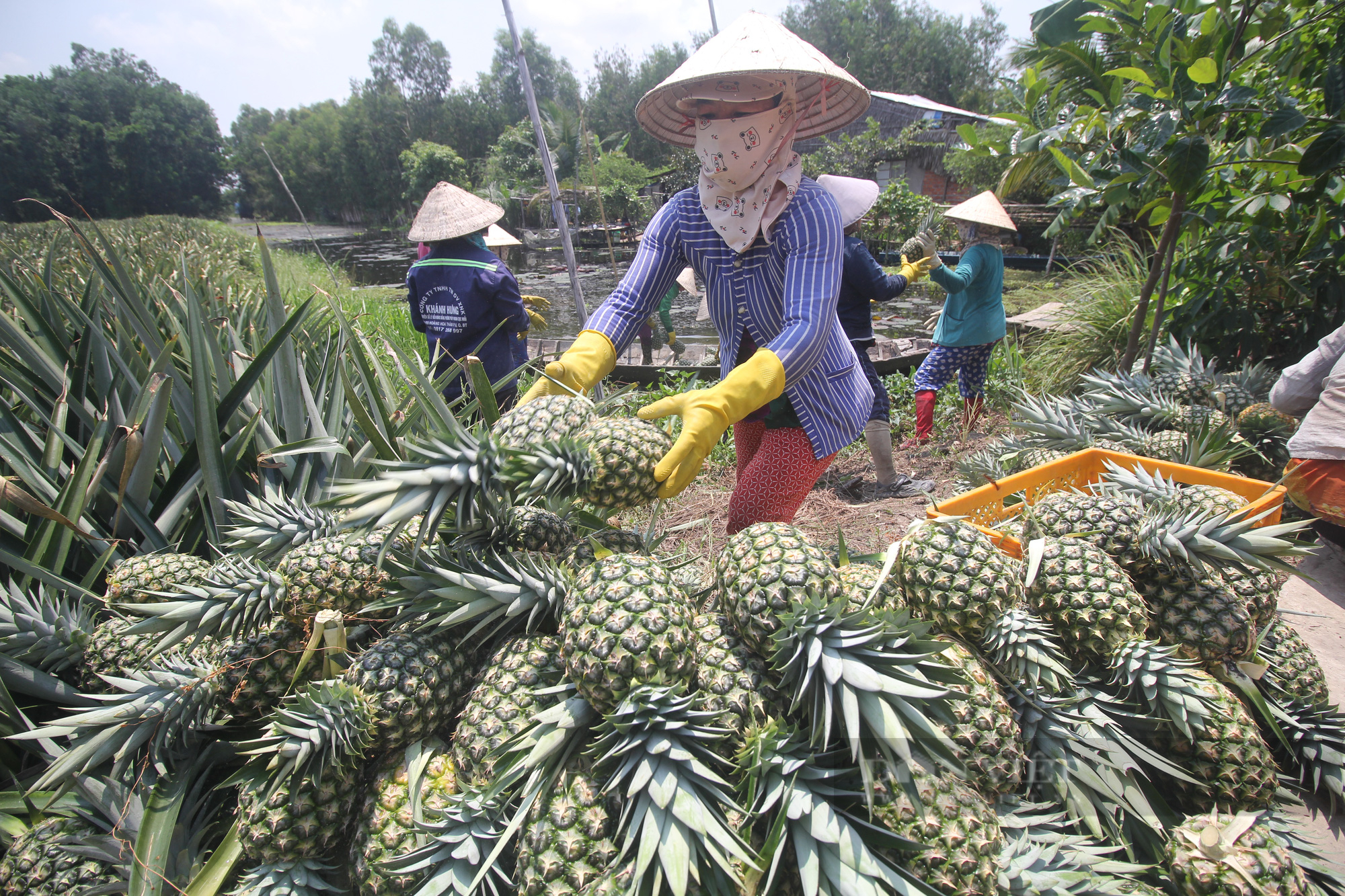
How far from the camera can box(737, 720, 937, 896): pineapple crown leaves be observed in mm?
919

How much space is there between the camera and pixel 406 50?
7538cm

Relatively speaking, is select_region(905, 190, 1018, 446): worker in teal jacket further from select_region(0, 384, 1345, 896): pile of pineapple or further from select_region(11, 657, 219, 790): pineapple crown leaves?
select_region(11, 657, 219, 790): pineapple crown leaves

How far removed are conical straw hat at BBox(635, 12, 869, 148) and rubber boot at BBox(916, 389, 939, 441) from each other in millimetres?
3458

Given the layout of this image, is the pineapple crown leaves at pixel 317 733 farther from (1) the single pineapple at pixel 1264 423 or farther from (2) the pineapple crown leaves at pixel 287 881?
(1) the single pineapple at pixel 1264 423

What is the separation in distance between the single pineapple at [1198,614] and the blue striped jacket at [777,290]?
1049 millimetres

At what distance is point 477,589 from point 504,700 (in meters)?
0.21

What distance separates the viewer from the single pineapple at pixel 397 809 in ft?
3.45

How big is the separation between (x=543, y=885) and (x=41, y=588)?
147 cm

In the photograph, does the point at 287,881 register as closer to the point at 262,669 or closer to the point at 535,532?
the point at 262,669

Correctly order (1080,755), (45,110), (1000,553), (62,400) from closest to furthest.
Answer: (1080,755) → (1000,553) → (62,400) → (45,110)

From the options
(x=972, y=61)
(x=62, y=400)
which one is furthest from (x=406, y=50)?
(x=62, y=400)

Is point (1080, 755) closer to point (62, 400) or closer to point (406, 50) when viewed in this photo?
point (62, 400)

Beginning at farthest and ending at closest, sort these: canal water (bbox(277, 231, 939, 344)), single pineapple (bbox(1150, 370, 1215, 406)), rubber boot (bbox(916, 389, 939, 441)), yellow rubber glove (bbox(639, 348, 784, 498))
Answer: canal water (bbox(277, 231, 939, 344))
rubber boot (bbox(916, 389, 939, 441))
single pineapple (bbox(1150, 370, 1215, 406))
yellow rubber glove (bbox(639, 348, 784, 498))

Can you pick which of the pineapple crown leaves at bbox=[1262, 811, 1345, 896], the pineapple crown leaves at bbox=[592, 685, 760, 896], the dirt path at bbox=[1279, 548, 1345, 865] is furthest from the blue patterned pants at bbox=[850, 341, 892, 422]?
the pineapple crown leaves at bbox=[592, 685, 760, 896]
